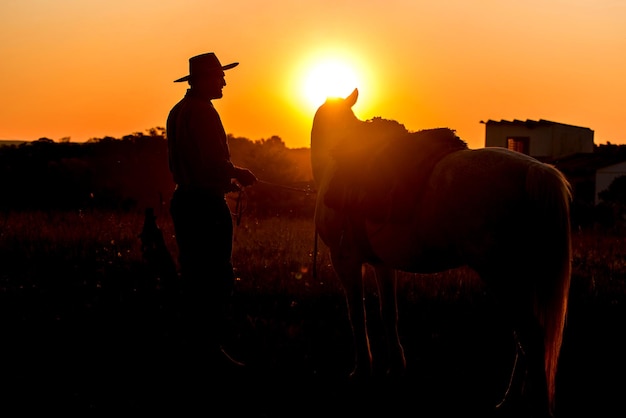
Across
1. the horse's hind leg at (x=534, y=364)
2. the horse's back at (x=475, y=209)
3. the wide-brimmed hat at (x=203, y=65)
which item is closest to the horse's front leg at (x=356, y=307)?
the horse's back at (x=475, y=209)

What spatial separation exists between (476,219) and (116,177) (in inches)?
1091

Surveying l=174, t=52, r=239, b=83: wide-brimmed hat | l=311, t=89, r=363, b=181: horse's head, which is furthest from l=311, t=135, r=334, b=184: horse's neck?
l=174, t=52, r=239, b=83: wide-brimmed hat

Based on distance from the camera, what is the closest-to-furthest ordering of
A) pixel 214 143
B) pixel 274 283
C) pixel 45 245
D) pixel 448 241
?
pixel 448 241 → pixel 214 143 → pixel 274 283 → pixel 45 245

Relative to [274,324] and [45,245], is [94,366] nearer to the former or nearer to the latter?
[274,324]

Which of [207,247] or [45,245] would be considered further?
[45,245]

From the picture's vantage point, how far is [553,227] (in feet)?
14.4

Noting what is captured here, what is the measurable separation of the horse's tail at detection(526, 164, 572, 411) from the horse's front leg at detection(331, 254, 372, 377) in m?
1.85

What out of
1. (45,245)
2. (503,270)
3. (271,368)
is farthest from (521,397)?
(45,245)

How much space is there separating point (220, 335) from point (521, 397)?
290 centimetres

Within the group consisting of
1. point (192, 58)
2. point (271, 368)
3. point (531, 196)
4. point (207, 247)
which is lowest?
point (271, 368)

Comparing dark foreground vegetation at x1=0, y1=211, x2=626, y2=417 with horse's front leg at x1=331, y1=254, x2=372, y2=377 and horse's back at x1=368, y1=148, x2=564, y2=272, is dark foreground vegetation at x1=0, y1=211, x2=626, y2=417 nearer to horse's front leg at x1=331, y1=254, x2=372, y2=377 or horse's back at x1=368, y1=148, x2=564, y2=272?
horse's front leg at x1=331, y1=254, x2=372, y2=377

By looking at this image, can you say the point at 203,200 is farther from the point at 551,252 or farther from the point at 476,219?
the point at 551,252

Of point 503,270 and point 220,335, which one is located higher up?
point 503,270

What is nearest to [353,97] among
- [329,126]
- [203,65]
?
[329,126]
